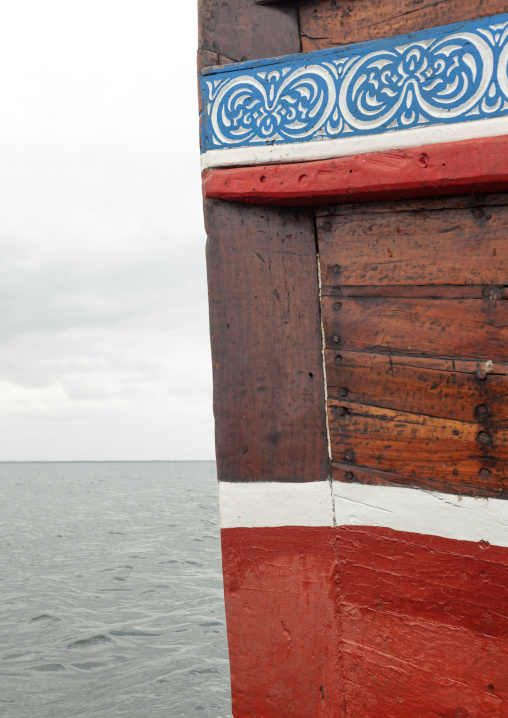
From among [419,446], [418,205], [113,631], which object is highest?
[418,205]

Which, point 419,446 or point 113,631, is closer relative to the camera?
point 419,446

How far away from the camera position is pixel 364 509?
1962 mm

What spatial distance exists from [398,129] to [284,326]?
753 millimetres

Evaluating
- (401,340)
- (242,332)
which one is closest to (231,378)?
(242,332)

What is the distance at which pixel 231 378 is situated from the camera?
7.04 ft

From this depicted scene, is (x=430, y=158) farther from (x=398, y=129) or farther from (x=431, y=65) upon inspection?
(x=431, y=65)

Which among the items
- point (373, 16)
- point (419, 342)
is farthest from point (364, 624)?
point (373, 16)

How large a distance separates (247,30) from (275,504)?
176cm

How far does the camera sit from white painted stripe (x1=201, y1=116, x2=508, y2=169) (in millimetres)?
1817

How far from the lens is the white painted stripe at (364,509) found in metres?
1.81

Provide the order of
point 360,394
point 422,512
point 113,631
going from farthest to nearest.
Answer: point 113,631 → point 360,394 → point 422,512

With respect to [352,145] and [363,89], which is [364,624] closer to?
[352,145]

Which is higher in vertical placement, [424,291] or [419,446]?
[424,291]

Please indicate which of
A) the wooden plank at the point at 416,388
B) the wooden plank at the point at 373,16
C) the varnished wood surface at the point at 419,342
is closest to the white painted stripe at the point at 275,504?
the varnished wood surface at the point at 419,342
